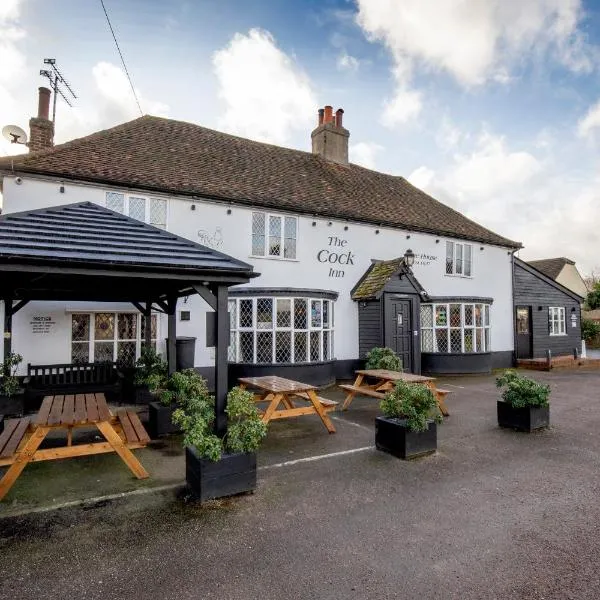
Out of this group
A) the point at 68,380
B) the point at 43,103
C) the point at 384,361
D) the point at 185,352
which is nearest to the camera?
the point at 68,380

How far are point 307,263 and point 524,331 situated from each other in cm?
1201

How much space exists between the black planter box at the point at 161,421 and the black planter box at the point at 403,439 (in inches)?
144

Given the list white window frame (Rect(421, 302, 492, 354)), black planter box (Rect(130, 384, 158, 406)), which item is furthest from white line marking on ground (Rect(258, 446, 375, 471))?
white window frame (Rect(421, 302, 492, 354))

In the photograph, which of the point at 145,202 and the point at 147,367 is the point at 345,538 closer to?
the point at 147,367

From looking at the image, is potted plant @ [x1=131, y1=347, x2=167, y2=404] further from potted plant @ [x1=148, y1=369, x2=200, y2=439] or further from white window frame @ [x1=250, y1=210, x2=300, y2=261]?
white window frame @ [x1=250, y1=210, x2=300, y2=261]

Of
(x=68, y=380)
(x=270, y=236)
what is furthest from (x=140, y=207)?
(x=68, y=380)

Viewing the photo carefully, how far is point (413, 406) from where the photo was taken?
5719 millimetres

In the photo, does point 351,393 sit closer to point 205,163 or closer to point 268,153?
point 205,163

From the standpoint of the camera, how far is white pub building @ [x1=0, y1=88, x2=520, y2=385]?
1022 cm

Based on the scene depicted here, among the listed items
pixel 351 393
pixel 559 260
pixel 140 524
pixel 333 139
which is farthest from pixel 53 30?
pixel 559 260

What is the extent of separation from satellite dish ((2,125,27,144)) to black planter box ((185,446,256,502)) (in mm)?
10932

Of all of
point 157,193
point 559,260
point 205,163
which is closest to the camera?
point 157,193

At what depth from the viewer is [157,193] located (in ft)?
36.0

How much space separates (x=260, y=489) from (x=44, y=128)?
41.1 feet
